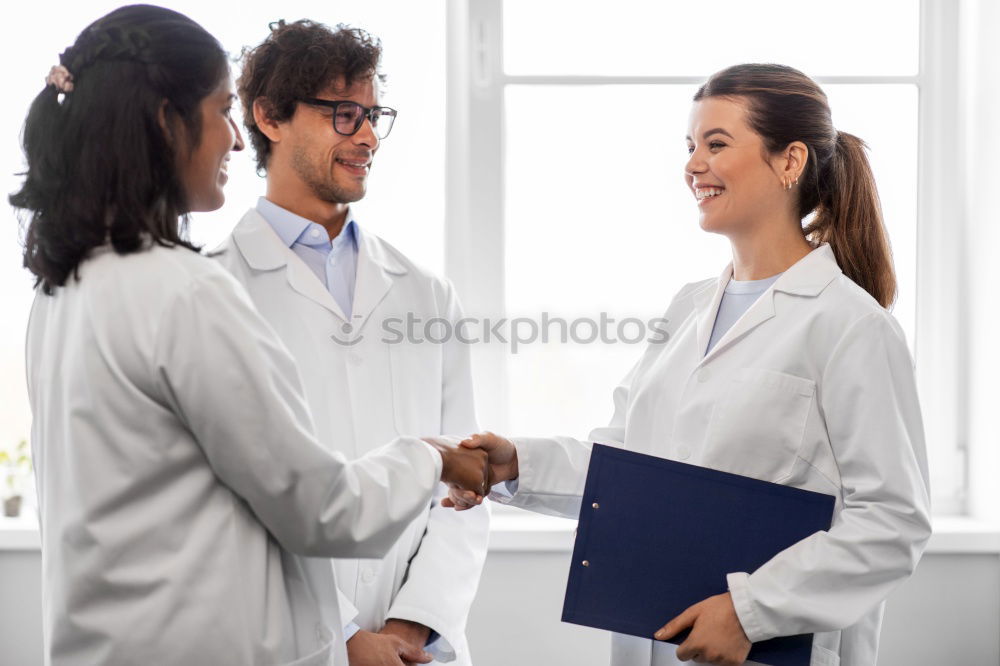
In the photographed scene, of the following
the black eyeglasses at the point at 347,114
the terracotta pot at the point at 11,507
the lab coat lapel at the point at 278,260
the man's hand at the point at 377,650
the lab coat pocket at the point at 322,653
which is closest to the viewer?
the lab coat pocket at the point at 322,653

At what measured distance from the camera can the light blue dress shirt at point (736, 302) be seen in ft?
5.21

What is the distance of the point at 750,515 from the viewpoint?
1342 mm

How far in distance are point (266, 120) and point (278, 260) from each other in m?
0.30

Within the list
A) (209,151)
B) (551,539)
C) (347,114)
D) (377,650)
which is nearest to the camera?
(209,151)

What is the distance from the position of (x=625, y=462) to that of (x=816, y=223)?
23.5 inches

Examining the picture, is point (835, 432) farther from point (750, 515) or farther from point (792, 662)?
point (792, 662)

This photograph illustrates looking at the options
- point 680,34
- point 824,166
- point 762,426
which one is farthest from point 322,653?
point 680,34

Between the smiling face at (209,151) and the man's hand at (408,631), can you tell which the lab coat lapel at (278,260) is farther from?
the man's hand at (408,631)

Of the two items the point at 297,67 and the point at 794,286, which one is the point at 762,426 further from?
the point at 297,67

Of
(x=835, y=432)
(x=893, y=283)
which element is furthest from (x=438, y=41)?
(x=835, y=432)

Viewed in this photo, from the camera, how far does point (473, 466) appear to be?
150cm

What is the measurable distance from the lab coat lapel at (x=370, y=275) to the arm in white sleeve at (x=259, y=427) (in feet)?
1.51

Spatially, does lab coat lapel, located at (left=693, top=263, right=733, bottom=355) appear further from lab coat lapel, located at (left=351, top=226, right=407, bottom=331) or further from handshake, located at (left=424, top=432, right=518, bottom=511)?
lab coat lapel, located at (left=351, top=226, right=407, bottom=331)

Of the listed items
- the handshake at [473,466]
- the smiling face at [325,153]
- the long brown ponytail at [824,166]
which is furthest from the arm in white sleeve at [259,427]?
the long brown ponytail at [824,166]
